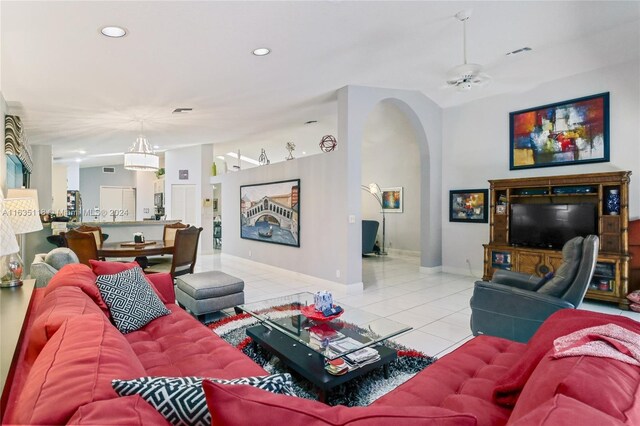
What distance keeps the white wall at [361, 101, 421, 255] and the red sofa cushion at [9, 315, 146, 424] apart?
6806 mm

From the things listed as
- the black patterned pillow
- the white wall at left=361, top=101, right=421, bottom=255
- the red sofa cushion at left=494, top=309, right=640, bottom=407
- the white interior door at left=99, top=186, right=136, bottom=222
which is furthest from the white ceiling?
the white interior door at left=99, top=186, right=136, bottom=222

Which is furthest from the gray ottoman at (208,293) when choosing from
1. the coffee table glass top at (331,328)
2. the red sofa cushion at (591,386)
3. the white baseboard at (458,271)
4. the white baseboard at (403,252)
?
the white baseboard at (403,252)

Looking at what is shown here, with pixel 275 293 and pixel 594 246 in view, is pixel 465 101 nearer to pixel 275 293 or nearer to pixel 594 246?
pixel 594 246

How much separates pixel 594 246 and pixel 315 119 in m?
5.18

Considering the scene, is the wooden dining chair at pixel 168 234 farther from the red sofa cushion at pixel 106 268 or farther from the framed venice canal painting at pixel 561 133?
the framed venice canal painting at pixel 561 133

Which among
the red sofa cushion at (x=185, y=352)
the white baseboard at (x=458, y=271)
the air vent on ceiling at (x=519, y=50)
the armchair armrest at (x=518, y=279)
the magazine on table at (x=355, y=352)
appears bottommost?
the white baseboard at (x=458, y=271)

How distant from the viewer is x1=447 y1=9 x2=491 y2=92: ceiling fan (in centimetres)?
335

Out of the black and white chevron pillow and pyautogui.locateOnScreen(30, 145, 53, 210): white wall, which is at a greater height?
pyautogui.locateOnScreen(30, 145, 53, 210): white wall

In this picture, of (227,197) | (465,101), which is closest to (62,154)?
(227,197)

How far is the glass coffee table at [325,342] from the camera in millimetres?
2025

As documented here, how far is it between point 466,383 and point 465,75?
9.97 feet

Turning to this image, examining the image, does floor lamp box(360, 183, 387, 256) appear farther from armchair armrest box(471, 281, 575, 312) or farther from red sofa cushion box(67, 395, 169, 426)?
red sofa cushion box(67, 395, 169, 426)

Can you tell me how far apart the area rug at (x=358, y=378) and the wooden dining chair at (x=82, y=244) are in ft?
6.95

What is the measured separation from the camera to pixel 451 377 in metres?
1.59
